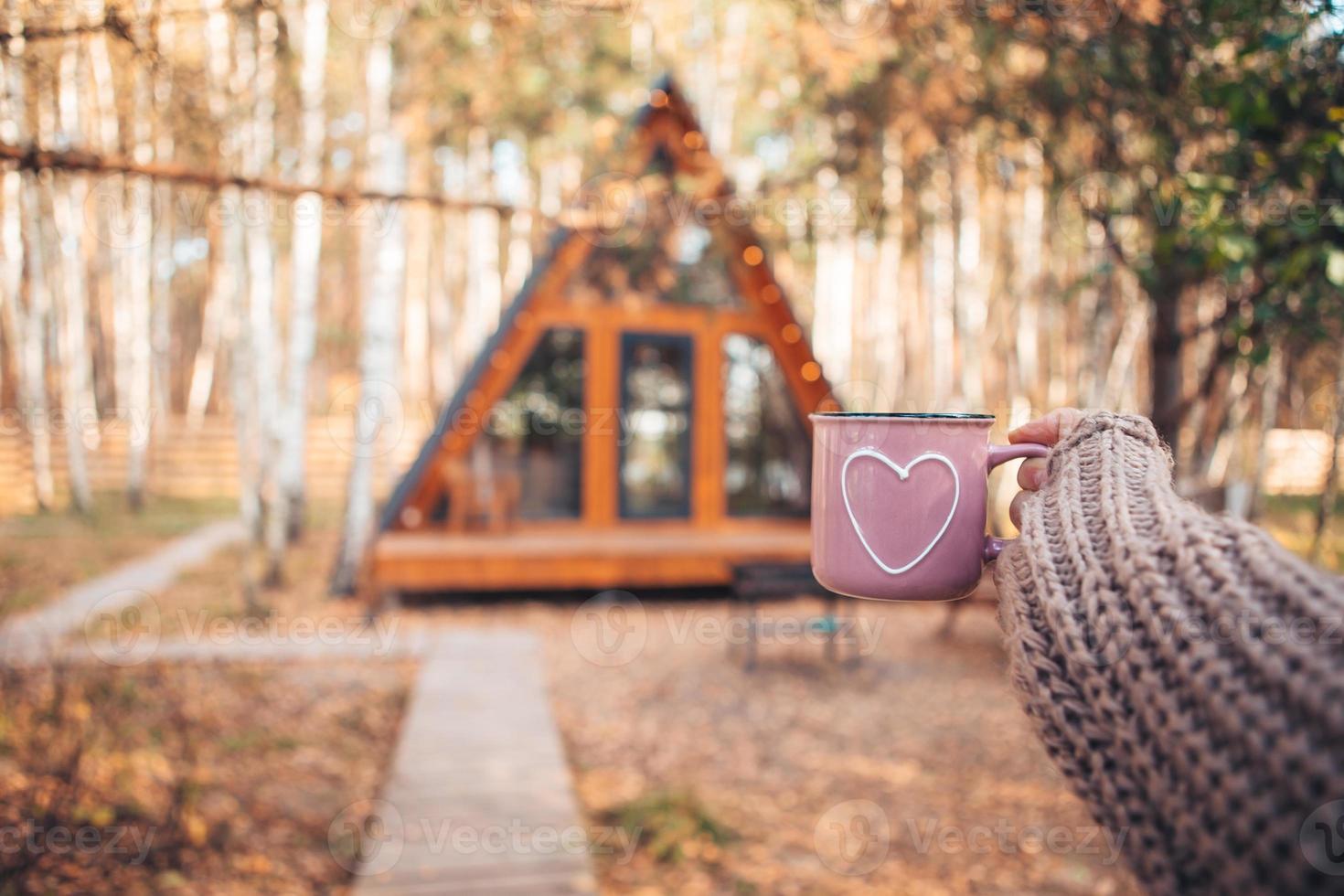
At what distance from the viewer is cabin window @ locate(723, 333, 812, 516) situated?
28.6 ft

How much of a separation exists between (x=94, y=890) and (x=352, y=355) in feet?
94.6

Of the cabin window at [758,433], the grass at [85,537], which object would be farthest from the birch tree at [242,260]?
the cabin window at [758,433]

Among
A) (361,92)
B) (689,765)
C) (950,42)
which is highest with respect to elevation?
(361,92)

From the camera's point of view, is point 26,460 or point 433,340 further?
point 433,340

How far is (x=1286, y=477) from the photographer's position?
52.4ft

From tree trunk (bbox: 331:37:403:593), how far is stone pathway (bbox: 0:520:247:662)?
4.55 feet

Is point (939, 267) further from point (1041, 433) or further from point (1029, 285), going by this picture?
point (1041, 433)

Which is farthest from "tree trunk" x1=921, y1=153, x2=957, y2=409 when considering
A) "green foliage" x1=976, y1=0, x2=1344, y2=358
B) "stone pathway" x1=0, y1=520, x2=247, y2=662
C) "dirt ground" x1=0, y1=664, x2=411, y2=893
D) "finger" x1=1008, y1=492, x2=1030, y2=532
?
"finger" x1=1008, y1=492, x2=1030, y2=532

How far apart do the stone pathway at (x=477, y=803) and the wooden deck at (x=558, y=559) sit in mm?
1971

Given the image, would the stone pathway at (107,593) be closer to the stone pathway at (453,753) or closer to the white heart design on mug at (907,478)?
the stone pathway at (453,753)

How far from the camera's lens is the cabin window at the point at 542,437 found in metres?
8.19

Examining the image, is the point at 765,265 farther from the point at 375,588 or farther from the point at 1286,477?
the point at 1286,477

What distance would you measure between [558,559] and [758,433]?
8.89 ft

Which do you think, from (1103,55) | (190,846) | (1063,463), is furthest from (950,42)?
(190,846)
